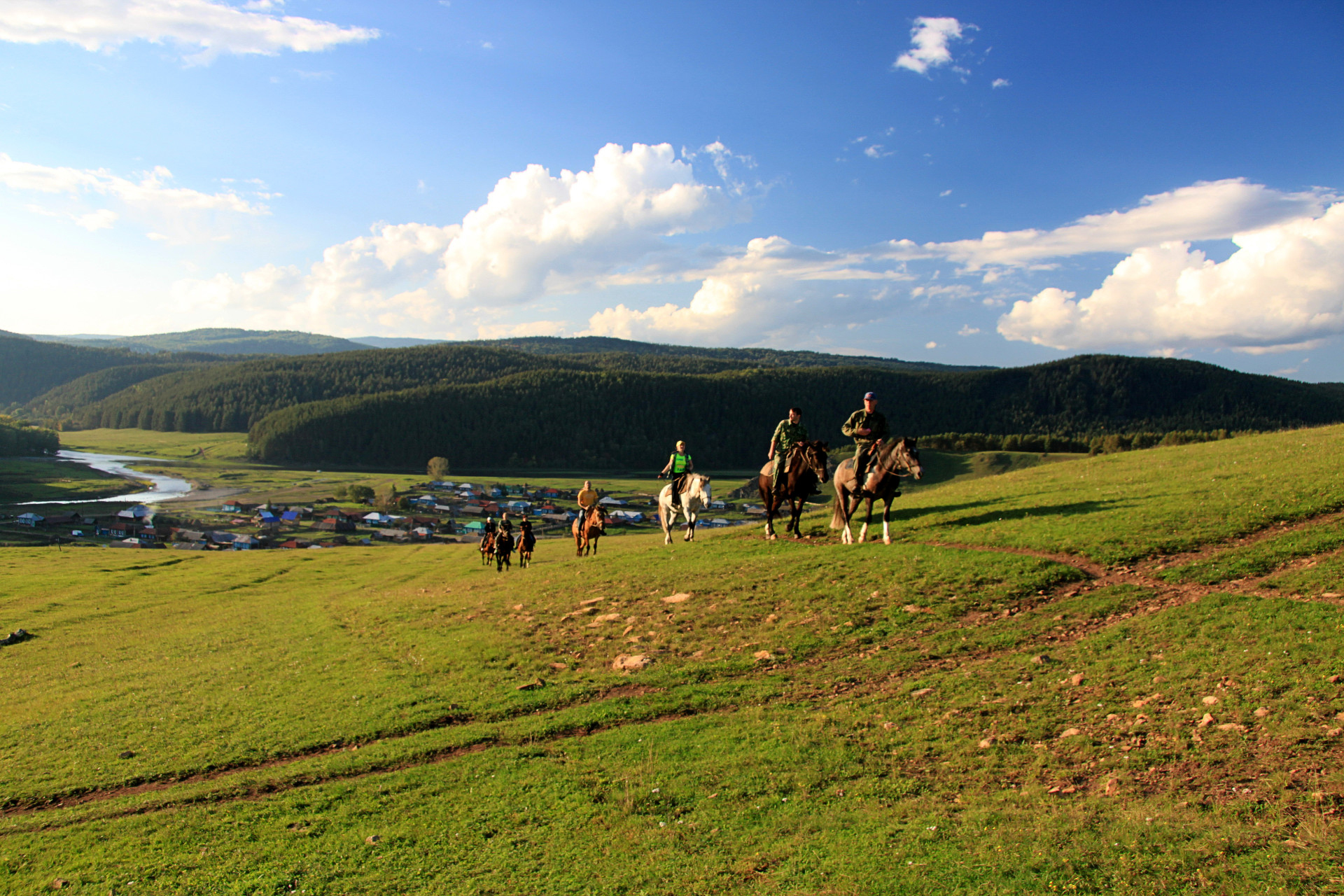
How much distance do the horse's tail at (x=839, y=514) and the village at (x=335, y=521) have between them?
4530 centimetres

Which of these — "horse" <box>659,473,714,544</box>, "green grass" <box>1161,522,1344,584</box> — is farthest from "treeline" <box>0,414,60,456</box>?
"green grass" <box>1161,522,1344,584</box>

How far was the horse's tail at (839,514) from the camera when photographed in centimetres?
2153

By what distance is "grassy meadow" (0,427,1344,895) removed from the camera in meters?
7.45

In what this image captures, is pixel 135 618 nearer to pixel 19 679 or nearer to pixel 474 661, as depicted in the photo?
pixel 19 679

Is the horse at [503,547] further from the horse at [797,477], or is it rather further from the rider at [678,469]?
the horse at [797,477]

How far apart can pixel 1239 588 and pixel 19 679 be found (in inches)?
1076

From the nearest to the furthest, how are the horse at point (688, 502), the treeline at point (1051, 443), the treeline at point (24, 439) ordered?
the horse at point (688, 502) < the treeline at point (1051, 443) < the treeline at point (24, 439)

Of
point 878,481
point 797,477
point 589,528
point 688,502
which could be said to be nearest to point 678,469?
point 688,502

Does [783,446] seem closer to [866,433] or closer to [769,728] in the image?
[866,433]

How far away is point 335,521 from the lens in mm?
96438

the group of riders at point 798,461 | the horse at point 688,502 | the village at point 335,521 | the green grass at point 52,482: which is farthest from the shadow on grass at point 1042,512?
the green grass at point 52,482

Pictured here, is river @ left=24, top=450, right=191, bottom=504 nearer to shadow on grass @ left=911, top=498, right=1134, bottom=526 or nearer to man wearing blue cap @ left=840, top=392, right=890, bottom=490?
man wearing blue cap @ left=840, top=392, right=890, bottom=490

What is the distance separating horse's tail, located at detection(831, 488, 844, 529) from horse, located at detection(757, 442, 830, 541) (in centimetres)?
79

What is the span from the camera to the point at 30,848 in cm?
921
